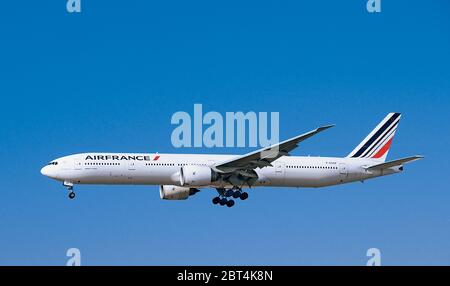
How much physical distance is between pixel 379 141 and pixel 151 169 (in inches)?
774

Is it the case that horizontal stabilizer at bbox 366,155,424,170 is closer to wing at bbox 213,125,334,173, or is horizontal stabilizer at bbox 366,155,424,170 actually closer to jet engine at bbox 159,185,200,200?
wing at bbox 213,125,334,173

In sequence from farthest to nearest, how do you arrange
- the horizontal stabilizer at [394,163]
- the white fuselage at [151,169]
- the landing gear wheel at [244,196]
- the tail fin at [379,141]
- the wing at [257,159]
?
1. the tail fin at [379,141]
2. the landing gear wheel at [244,196]
3. the horizontal stabilizer at [394,163]
4. the white fuselage at [151,169]
5. the wing at [257,159]

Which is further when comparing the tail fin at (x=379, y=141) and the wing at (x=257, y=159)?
the tail fin at (x=379, y=141)

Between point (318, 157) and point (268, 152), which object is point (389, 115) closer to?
point (318, 157)

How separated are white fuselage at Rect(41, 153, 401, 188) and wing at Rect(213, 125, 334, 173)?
4.11ft

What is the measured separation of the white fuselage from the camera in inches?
2598

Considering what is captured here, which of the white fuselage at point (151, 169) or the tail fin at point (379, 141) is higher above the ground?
Answer: the tail fin at point (379, 141)

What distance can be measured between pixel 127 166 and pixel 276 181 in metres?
11.0

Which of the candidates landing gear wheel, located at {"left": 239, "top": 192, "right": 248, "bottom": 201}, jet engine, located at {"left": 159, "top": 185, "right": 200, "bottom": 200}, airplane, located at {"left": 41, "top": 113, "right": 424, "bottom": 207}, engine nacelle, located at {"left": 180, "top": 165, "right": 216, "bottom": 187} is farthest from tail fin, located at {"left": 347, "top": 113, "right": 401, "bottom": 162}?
engine nacelle, located at {"left": 180, "top": 165, "right": 216, "bottom": 187}

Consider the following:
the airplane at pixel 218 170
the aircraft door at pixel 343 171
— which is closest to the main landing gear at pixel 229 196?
the airplane at pixel 218 170

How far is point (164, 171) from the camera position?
66.8 m

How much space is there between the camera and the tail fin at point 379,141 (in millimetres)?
74562

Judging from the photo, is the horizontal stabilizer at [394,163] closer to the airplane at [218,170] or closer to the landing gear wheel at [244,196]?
the airplane at [218,170]
